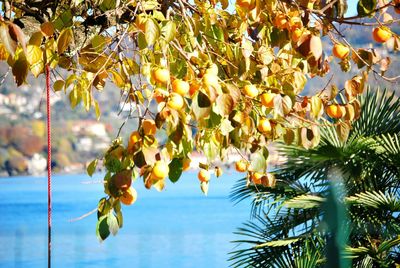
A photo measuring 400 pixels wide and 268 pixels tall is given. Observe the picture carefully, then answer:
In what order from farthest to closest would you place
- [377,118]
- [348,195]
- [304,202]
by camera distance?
[377,118]
[348,195]
[304,202]

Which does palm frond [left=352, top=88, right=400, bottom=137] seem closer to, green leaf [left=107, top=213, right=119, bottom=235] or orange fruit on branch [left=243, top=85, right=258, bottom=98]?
orange fruit on branch [left=243, top=85, right=258, bottom=98]

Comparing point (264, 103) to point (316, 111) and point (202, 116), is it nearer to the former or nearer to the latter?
point (316, 111)

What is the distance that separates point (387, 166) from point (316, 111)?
92.3 inches

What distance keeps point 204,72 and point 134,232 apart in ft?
70.1

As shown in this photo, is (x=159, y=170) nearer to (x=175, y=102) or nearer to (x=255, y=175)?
(x=175, y=102)

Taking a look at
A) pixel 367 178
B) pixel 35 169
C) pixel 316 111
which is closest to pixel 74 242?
pixel 35 169

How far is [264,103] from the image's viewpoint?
1.98 m

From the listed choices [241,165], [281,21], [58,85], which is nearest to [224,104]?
[281,21]

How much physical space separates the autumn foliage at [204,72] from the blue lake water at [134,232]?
766 cm

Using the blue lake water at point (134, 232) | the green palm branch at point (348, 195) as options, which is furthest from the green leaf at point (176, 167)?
the blue lake water at point (134, 232)

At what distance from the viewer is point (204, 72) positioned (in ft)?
5.49

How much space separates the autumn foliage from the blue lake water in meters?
7.66

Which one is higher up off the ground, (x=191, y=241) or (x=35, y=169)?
(x=35, y=169)

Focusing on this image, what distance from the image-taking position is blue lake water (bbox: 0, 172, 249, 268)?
1814 centimetres
